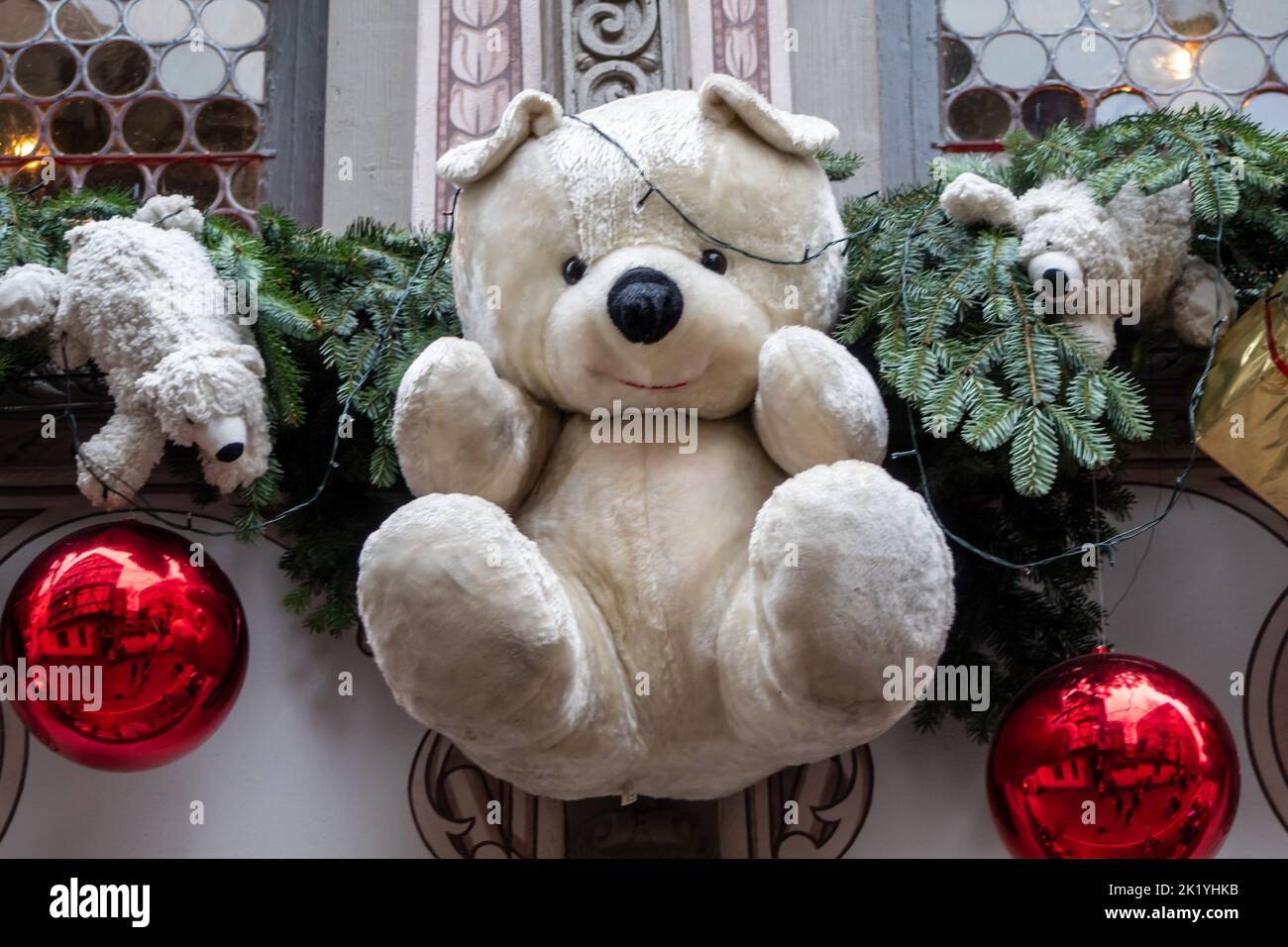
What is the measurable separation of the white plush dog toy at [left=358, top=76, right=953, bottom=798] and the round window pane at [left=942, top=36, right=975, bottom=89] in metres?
0.80

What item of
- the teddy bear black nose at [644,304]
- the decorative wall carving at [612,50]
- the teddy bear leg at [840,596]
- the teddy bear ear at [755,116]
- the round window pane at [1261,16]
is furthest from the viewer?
the round window pane at [1261,16]

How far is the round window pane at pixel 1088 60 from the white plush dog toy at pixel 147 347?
1283mm

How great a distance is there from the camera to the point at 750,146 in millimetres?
1614

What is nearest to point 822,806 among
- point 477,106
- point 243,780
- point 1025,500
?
point 1025,500

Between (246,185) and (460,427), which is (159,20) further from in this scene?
(460,427)

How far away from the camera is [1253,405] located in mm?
1692

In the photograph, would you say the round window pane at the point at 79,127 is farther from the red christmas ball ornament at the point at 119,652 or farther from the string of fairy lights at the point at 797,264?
the red christmas ball ornament at the point at 119,652

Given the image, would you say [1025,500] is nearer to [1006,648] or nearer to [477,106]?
[1006,648]

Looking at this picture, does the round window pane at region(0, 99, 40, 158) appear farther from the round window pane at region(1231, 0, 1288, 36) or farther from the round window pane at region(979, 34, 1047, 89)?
the round window pane at region(1231, 0, 1288, 36)

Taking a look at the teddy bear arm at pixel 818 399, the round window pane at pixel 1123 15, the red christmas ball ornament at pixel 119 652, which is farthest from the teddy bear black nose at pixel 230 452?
the round window pane at pixel 1123 15

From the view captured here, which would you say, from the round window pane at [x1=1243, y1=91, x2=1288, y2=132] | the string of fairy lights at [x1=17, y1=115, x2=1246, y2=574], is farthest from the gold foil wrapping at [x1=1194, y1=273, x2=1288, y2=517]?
the round window pane at [x1=1243, y1=91, x2=1288, y2=132]

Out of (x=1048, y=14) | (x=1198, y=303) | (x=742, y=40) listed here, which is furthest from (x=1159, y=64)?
(x=1198, y=303)

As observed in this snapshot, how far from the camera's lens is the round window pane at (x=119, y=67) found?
2.38 metres
